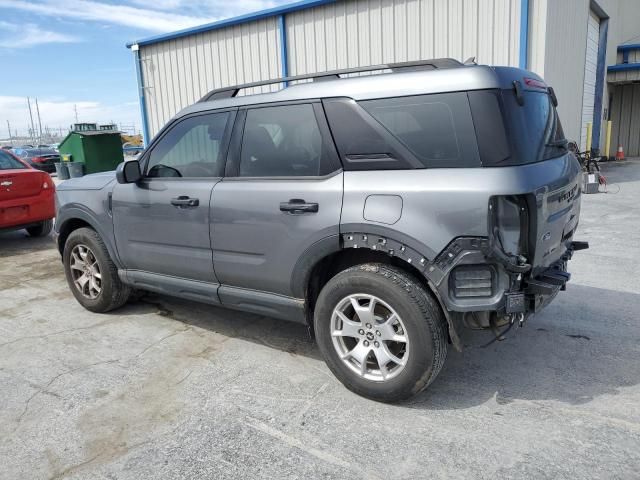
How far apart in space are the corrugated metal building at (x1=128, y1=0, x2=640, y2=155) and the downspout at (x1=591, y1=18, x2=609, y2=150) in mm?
43

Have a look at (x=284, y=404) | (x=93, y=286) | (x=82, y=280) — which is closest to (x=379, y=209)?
(x=284, y=404)

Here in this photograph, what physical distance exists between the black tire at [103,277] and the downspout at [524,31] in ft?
28.4

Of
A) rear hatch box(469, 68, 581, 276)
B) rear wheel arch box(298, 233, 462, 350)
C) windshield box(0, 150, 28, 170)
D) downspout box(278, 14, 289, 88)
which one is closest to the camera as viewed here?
rear hatch box(469, 68, 581, 276)

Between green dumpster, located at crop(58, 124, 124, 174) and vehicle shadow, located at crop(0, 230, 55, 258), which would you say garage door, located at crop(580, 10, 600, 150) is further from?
vehicle shadow, located at crop(0, 230, 55, 258)

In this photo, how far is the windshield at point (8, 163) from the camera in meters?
8.14

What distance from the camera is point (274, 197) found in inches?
134

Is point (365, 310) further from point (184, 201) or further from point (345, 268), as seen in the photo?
point (184, 201)

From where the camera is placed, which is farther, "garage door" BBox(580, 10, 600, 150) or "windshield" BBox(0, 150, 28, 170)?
"garage door" BBox(580, 10, 600, 150)

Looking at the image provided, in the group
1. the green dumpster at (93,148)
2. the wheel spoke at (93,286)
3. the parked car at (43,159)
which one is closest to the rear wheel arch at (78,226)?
the wheel spoke at (93,286)

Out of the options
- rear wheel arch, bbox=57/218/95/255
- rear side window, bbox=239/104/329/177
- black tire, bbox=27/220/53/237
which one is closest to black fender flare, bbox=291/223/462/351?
rear side window, bbox=239/104/329/177

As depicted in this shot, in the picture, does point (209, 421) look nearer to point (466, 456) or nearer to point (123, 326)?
point (466, 456)

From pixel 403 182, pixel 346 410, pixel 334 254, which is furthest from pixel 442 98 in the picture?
pixel 346 410

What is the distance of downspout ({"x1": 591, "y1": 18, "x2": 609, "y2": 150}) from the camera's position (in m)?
17.7

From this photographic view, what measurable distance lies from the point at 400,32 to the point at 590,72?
28.9 ft
